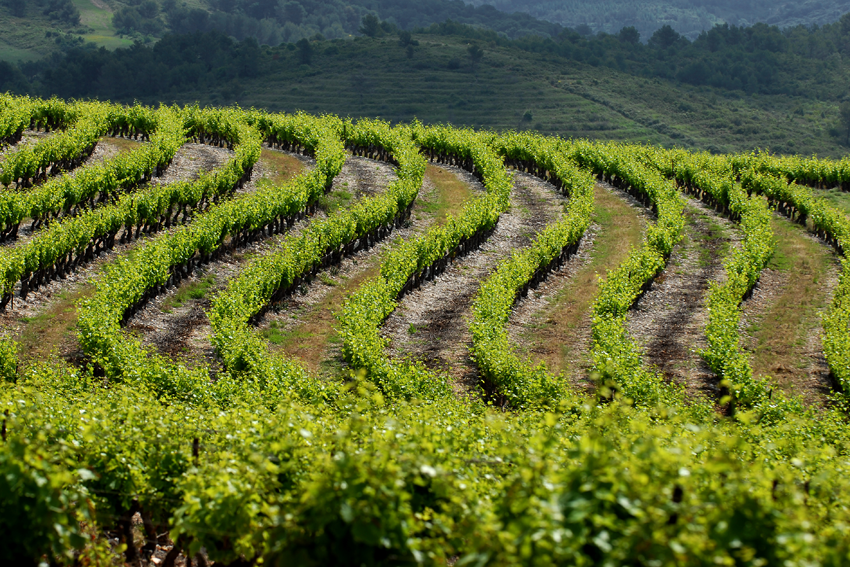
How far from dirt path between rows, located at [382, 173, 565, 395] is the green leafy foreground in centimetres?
1193

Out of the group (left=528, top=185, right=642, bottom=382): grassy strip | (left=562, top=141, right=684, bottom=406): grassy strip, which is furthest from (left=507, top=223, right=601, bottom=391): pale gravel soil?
(left=562, top=141, right=684, bottom=406): grassy strip

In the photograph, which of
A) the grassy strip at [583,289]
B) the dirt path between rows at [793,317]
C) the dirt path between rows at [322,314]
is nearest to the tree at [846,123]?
the grassy strip at [583,289]

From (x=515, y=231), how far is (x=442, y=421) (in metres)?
30.5

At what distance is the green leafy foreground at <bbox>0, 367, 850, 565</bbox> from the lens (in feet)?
20.5

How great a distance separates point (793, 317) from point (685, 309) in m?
4.56

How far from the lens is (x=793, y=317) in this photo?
31484 mm

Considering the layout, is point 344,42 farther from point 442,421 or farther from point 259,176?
point 442,421

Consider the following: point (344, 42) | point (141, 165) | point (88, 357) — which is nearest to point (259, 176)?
point (141, 165)

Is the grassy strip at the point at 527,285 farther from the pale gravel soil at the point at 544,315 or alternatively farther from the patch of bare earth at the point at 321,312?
the patch of bare earth at the point at 321,312

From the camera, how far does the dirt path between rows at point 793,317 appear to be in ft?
84.9

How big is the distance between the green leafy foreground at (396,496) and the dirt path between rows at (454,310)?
11.9m

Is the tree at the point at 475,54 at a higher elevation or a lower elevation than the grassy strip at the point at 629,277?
higher

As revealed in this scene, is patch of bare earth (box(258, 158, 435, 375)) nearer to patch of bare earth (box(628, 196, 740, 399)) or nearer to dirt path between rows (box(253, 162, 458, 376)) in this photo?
dirt path between rows (box(253, 162, 458, 376))

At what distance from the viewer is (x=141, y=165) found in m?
38.5
